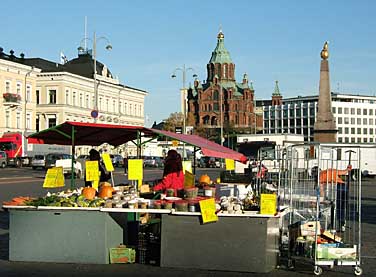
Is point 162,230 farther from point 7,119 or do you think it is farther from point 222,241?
point 7,119

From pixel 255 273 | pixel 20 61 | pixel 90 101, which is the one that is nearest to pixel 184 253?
pixel 255 273

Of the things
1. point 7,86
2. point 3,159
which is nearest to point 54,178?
point 3,159

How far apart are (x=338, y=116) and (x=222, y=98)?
38.2m

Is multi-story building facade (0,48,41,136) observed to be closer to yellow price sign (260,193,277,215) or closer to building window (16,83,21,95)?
building window (16,83,21,95)

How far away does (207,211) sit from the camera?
955 centimetres

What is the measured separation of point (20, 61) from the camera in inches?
3356

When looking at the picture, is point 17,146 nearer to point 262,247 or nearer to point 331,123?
point 331,123

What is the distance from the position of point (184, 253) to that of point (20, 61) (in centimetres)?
7978

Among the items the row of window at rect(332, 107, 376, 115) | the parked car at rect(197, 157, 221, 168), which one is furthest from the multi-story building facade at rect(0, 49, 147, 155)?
the row of window at rect(332, 107, 376, 115)

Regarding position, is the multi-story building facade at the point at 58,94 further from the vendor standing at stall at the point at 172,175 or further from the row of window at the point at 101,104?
the vendor standing at stall at the point at 172,175

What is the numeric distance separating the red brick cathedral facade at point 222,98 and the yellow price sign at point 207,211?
13966cm

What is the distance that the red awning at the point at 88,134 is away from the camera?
12305mm

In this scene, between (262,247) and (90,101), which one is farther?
(90,101)

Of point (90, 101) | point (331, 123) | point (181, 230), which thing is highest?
point (90, 101)
